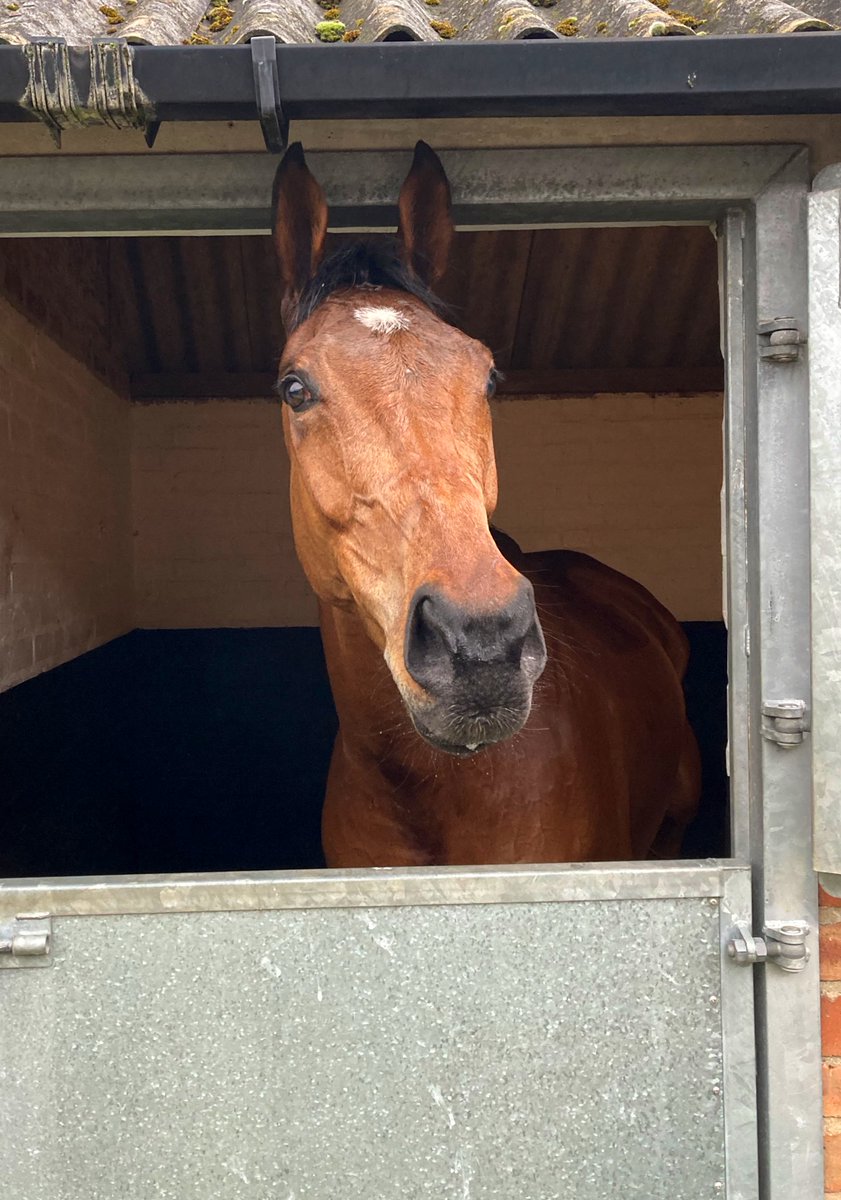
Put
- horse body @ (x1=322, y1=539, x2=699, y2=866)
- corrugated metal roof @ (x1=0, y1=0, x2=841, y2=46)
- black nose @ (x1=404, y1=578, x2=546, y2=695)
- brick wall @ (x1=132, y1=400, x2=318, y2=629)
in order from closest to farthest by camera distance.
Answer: black nose @ (x1=404, y1=578, x2=546, y2=695) < corrugated metal roof @ (x1=0, y1=0, x2=841, y2=46) < horse body @ (x1=322, y1=539, x2=699, y2=866) < brick wall @ (x1=132, y1=400, x2=318, y2=629)

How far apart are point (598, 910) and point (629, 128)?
1.66m

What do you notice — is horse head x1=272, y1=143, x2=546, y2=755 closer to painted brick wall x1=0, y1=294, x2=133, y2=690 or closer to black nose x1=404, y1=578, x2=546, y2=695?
black nose x1=404, y1=578, x2=546, y2=695

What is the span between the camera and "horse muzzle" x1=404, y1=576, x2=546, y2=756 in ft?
4.90

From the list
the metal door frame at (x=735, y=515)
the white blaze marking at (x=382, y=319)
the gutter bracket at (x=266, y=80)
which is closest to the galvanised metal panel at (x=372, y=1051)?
the metal door frame at (x=735, y=515)

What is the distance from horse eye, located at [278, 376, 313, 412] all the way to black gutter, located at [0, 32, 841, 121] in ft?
1.92

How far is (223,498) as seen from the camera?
23.8 ft

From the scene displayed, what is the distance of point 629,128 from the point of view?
1.86 metres

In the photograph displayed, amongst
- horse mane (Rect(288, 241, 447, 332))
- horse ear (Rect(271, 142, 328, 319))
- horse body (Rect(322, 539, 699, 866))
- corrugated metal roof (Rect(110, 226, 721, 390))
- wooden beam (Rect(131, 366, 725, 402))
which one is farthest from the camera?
wooden beam (Rect(131, 366, 725, 402))

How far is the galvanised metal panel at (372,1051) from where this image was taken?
175 centimetres

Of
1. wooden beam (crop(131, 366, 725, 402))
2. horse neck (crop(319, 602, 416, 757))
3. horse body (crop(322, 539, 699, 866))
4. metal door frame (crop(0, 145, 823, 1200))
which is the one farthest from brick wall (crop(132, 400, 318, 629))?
metal door frame (crop(0, 145, 823, 1200))

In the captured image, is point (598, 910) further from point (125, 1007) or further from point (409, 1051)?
point (125, 1007)

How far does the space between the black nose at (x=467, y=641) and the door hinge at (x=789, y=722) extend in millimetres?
580

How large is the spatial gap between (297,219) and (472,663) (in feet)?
3.72

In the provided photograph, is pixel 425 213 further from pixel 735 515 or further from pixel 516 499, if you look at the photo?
pixel 516 499
